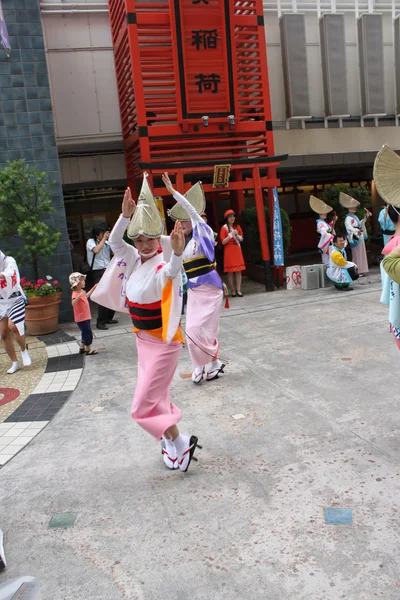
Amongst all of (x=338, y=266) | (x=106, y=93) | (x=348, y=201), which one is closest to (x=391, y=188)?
(x=338, y=266)

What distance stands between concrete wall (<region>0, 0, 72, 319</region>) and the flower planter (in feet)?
3.42

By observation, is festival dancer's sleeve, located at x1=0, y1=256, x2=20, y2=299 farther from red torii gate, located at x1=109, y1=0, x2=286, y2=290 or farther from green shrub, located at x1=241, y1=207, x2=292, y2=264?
green shrub, located at x1=241, y1=207, x2=292, y2=264

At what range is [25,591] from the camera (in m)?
1.29

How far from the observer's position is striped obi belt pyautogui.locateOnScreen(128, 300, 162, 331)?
363cm

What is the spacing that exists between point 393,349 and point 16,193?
20.7 ft

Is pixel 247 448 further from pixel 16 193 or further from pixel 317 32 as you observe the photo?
pixel 317 32

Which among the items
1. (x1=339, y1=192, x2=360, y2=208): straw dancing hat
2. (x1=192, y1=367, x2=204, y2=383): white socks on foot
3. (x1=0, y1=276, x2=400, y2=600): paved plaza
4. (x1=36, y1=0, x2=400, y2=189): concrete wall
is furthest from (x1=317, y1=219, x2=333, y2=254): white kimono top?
(x1=192, y1=367, x2=204, y2=383): white socks on foot

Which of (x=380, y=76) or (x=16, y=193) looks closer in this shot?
(x=16, y=193)

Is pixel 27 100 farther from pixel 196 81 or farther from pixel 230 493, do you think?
pixel 230 493

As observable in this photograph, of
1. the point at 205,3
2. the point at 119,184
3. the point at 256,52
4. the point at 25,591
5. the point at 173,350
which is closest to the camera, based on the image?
the point at 25,591

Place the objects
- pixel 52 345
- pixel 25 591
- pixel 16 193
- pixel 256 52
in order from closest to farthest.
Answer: pixel 25 591 < pixel 52 345 < pixel 16 193 < pixel 256 52

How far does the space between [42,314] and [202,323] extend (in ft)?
13.7

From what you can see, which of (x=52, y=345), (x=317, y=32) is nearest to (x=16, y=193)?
(x=52, y=345)

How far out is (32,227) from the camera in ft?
28.0
